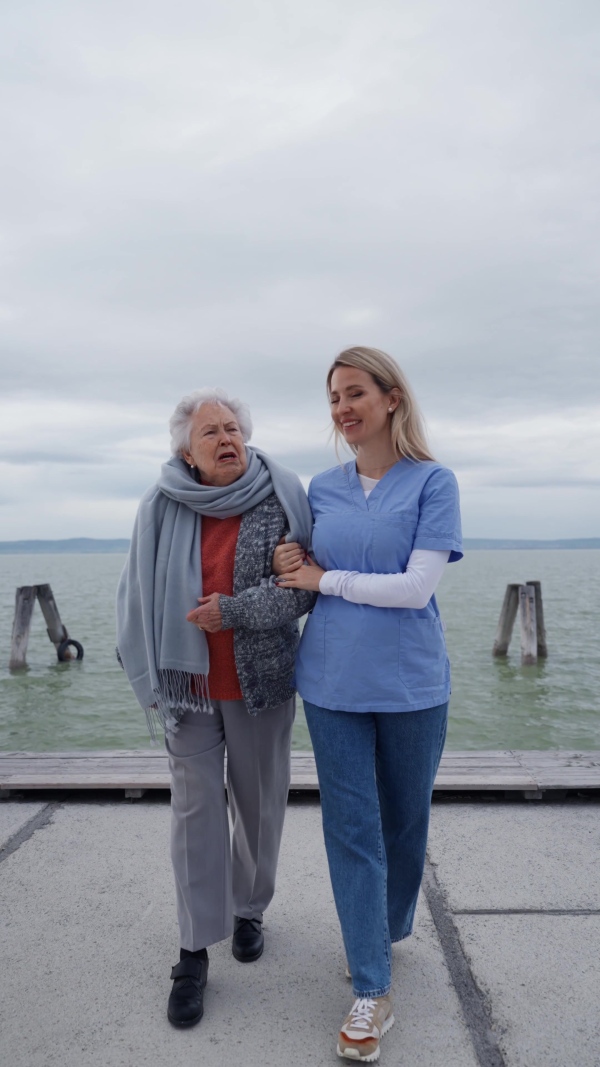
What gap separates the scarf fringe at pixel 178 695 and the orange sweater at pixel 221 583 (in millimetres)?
42

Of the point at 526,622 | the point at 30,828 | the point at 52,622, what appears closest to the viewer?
the point at 30,828

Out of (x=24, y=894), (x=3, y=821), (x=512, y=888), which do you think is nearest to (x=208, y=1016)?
(x=24, y=894)

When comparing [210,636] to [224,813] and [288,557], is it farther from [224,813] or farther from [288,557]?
[224,813]

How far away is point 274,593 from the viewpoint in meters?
2.46

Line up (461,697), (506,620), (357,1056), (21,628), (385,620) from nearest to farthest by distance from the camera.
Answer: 1. (357,1056)
2. (385,620)
3. (461,697)
4. (21,628)
5. (506,620)

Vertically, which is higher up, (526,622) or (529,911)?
(529,911)

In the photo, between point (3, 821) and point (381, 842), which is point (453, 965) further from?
point (3, 821)

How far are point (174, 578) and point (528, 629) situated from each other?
490 inches

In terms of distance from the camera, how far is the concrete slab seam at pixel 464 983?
2.12 m

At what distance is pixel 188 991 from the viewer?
2.35 metres

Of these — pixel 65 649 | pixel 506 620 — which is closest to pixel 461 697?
pixel 506 620

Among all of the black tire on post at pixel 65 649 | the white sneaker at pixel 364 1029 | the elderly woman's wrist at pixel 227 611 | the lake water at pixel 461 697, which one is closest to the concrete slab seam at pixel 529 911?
the white sneaker at pixel 364 1029

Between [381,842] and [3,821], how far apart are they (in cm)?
222

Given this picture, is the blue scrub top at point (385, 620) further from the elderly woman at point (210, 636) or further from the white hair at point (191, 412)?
the white hair at point (191, 412)
